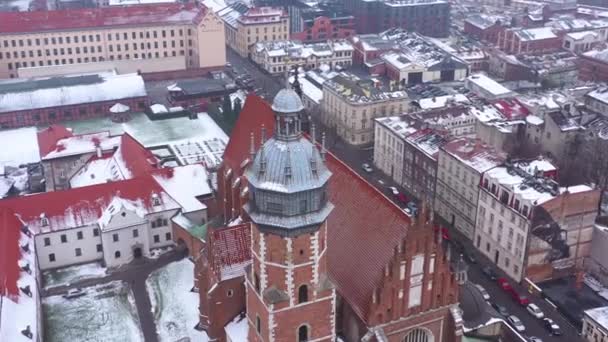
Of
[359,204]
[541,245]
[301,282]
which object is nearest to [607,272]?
[541,245]

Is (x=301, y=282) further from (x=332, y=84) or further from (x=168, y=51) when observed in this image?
(x=168, y=51)

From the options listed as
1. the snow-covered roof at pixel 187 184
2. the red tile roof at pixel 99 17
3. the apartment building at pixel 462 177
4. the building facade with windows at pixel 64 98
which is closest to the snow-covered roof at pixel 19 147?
the building facade with windows at pixel 64 98

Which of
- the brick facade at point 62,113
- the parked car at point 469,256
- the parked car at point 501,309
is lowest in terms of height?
the parked car at point 501,309

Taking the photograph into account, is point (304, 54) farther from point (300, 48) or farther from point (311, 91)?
point (311, 91)

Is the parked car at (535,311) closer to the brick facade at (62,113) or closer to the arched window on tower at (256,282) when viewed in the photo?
the arched window on tower at (256,282)

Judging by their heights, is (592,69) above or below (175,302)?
above

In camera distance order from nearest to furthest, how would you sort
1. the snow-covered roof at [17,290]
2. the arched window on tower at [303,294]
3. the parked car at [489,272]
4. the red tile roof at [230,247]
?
the arched window on tower at [303,294], the snow-covered roof at [17,290], the red tile roof at [230,247], the parked car at [489,272]

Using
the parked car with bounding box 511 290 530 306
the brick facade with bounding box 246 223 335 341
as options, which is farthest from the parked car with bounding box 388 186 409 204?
the brick facade with bounding box 246 223 335 341

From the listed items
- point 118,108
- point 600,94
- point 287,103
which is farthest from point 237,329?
point 600,94
